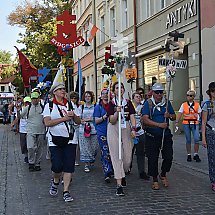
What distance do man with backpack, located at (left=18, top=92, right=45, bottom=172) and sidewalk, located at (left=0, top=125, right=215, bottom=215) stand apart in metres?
0.29

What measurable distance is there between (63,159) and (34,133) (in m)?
3.11

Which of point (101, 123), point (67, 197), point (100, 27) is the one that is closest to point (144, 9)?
point (100, 27)

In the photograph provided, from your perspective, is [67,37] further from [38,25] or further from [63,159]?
[38,25]

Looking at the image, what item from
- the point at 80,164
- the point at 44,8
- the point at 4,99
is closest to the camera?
the point at 80,164

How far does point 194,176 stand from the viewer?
8680 mm

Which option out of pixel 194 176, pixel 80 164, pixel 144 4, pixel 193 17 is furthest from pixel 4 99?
pixel 194 176

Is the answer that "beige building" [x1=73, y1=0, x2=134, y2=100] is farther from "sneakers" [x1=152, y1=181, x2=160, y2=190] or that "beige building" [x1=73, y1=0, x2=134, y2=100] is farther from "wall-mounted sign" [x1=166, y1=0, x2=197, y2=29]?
"sneakers" [x1=152, y1=181, x2=160, y2=190]

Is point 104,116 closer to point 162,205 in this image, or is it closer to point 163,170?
point 163,170

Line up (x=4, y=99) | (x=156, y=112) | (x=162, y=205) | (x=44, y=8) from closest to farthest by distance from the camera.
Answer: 1. (x=162, y=205)
2. (x=156, y=112)
3. (x=4, y=99)
4. (x=44, y=8)

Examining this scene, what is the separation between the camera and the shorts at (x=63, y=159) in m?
6.89

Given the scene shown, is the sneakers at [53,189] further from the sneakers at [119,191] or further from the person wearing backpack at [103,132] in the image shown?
the person wearing backpack at [103,132]

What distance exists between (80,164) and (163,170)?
11.2ft

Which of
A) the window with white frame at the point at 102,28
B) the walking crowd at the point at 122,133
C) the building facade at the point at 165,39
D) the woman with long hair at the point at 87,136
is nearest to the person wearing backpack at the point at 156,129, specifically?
the walking crowd at the point at 122,133

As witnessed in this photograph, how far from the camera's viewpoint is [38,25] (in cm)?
4709
